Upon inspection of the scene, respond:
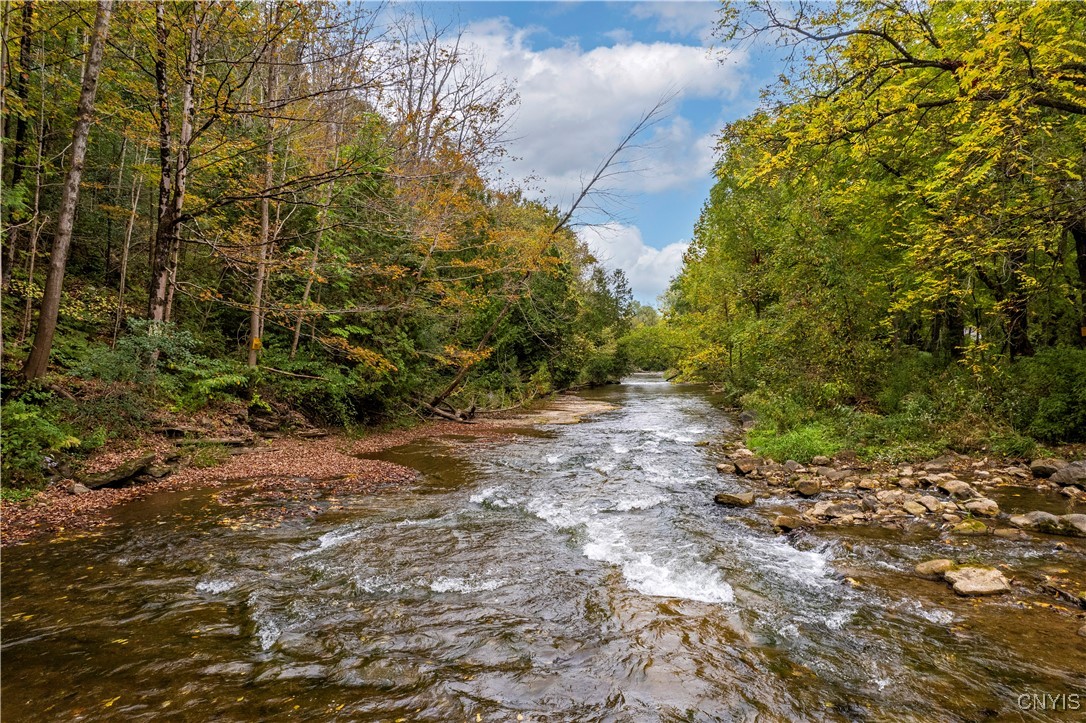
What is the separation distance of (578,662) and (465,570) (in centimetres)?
208

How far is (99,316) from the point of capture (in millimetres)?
11992

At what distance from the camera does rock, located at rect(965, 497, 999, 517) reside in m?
7.07

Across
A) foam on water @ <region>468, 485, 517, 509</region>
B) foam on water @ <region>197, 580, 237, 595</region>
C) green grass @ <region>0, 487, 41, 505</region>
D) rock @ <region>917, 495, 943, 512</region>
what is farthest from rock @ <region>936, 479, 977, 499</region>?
green grass @ <region>0, 487, 41, 505</region>

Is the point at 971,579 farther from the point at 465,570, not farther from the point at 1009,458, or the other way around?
the point at 1009,458

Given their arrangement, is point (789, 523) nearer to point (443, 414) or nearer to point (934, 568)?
point (934, 568)

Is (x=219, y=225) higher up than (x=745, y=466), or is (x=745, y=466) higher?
(x=219, y=225)

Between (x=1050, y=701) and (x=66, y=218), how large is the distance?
1354 cm

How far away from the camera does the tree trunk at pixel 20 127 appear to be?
9356 millimetres

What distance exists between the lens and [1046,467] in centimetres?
869

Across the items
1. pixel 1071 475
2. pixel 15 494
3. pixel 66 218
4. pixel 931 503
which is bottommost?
pixel 15 494

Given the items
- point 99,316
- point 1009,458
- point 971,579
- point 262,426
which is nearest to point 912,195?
point 1009,458

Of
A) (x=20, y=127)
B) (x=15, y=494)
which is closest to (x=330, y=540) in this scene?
(x=15, y=494)

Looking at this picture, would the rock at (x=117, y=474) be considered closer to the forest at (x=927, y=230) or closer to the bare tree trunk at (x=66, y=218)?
the bare tree trunk at (x=66, y=218)

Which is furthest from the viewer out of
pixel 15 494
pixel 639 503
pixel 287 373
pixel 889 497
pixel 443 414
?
pixel 443 414
